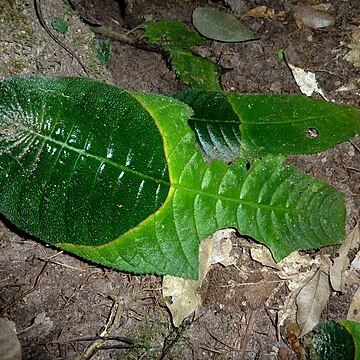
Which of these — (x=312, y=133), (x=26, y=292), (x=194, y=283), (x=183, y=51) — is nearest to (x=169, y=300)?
(x=194, y=283)

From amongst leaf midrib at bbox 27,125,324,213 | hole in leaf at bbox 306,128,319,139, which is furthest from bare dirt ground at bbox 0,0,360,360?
leaf midrib at bbox 27,125,324,213

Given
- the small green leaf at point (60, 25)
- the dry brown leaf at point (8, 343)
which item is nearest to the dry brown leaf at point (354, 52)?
the small green leaf at point (60, 25)

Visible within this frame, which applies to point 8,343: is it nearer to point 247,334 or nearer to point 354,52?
point 247,334

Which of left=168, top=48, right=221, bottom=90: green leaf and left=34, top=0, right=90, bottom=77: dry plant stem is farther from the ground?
left=34, top=0, right=90, bottom=77: dry plant stem

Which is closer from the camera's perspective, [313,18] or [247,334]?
[247,334]

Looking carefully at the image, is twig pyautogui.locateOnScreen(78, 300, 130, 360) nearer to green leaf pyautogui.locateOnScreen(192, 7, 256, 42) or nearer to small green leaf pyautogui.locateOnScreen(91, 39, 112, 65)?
small green leaf pyautogui.locateOnScreen(91, 39, 112, 65)

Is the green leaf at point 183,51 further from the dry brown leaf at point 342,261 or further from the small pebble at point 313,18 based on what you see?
the dry brown leaf at point 342,261

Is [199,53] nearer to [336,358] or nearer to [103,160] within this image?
[103,160]
